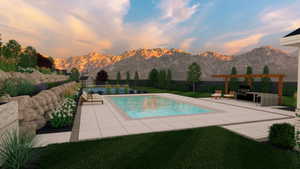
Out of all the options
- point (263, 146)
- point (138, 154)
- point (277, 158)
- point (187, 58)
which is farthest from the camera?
point (187, 58)

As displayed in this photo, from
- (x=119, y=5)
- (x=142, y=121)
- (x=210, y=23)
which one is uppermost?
(x=210, y=23)

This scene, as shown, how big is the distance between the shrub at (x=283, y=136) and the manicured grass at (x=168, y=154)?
24 centimetres

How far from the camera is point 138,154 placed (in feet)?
12.6

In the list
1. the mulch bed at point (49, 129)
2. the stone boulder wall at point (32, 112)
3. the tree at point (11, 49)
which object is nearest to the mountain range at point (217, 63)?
the tree at point (11, 49)

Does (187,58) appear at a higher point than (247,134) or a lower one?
higher

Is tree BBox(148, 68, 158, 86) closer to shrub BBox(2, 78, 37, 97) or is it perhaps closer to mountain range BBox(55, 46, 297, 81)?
shrub BBox(2, 78, 37, 97)

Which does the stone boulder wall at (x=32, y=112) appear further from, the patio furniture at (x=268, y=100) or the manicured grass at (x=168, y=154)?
the patio furniture at (x=268, y=100)

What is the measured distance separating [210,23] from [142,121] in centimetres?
2364

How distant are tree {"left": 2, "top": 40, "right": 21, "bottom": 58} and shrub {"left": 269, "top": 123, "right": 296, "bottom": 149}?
19.4 meters

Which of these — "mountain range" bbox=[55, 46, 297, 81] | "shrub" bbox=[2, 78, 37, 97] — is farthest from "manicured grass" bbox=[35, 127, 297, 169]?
"mountain range" bbox=[55, 46, 297, 81]

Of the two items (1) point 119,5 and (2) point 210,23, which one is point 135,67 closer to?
(2) point 210,23

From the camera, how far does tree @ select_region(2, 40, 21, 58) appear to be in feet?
44.0

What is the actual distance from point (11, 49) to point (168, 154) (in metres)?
17.5

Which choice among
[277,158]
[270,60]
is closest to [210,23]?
[277,158]
